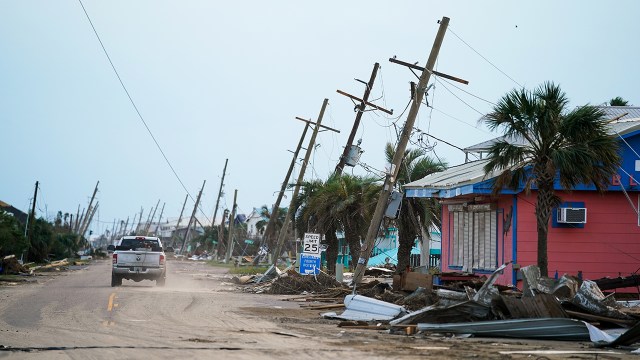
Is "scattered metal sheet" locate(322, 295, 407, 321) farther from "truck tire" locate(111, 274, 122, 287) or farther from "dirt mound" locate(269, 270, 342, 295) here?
"truck tire" locate(111, 274, 122, 287)

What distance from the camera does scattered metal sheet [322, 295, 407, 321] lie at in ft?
59.6

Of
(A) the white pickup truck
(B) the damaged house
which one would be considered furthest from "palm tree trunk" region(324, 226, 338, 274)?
(B) the damaged house

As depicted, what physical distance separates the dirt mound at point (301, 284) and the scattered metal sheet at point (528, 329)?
16179mm

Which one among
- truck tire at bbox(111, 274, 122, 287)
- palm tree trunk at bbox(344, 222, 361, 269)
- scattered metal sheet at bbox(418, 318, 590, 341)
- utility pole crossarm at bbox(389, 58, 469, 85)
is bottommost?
scattered metal sheet at bbox(418, 318, 590, 341)

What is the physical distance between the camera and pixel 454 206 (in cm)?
3138

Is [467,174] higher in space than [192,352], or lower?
higher

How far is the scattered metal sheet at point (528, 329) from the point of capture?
14500 millimetres

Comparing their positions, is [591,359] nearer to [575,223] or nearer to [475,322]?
[475,322]

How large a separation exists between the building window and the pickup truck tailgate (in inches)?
463

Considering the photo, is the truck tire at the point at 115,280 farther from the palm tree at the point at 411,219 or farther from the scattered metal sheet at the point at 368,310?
the scattered metal sheet at the point at 368,310

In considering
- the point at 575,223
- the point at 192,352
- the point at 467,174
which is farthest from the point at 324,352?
the point at 467,174

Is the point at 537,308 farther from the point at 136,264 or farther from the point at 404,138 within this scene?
the point at 136,264

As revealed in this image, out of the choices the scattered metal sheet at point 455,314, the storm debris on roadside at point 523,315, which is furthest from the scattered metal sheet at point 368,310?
Answer: the scattered metal sheet at point 455,314

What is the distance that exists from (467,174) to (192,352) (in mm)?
19770
